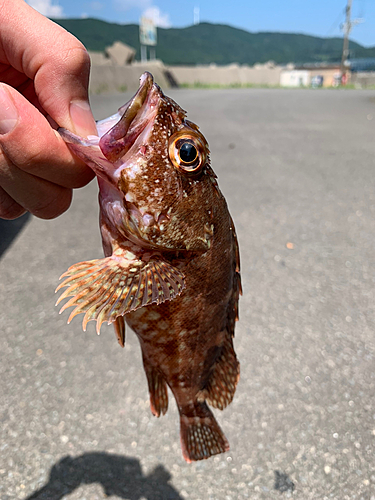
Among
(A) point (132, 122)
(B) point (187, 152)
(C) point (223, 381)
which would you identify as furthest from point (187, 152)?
(C) point (223, 381)

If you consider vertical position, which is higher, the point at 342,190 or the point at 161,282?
the point at 161,282

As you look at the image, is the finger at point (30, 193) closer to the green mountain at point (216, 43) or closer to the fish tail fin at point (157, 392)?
the fish tail fin at point (157, 392)

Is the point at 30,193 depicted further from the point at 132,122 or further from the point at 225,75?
the point at 225,75

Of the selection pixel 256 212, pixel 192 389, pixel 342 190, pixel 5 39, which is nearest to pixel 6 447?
pixel 192 389

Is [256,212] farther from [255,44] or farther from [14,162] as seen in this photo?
[255,44]

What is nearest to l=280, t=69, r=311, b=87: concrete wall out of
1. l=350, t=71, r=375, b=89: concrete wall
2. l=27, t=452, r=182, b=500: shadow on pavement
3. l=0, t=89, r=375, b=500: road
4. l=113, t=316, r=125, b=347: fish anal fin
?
l=350, t=71, r=375, b=89: concrete wall

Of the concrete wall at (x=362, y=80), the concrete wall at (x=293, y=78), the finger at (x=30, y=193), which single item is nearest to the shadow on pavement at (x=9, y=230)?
the finger at (x=30, y=193)
